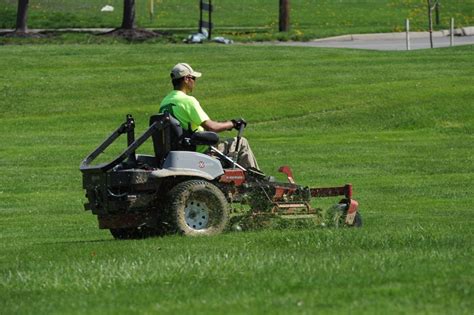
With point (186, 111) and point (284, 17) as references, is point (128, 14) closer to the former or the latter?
point (284, 17)

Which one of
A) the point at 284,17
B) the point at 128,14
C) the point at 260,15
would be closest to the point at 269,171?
the point at 128,14

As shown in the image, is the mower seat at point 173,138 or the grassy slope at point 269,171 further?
the mower seat at point 173,138

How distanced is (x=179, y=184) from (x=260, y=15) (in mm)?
Result: 47563

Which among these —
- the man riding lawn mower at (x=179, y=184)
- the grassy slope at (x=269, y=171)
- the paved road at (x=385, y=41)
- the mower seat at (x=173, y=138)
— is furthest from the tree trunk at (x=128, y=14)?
the mower seat at (x=173, y=138)

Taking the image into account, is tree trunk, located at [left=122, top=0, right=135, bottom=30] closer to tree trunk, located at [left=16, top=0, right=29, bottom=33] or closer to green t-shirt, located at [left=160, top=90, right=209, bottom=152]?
tree trunk, located at [left=16, top=0, right=29, bottom=33]

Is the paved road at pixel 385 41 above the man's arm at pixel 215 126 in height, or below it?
below

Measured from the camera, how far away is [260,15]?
60.5 m

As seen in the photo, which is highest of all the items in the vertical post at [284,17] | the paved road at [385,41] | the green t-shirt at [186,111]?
the vertical post at [284,17]

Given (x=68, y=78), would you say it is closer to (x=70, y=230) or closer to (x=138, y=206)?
(x=70, y=230)

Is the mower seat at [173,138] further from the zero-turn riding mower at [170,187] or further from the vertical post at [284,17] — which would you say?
the vertical post at [284,17]

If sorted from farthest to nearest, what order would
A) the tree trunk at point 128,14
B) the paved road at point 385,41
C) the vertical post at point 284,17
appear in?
the vertical post at point 284,17
the paved road at point 385,41
the tree trunk at point 128,14

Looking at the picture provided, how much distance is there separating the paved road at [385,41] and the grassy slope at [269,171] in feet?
14.3

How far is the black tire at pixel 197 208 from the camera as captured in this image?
13391 mm

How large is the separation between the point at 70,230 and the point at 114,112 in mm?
15922
